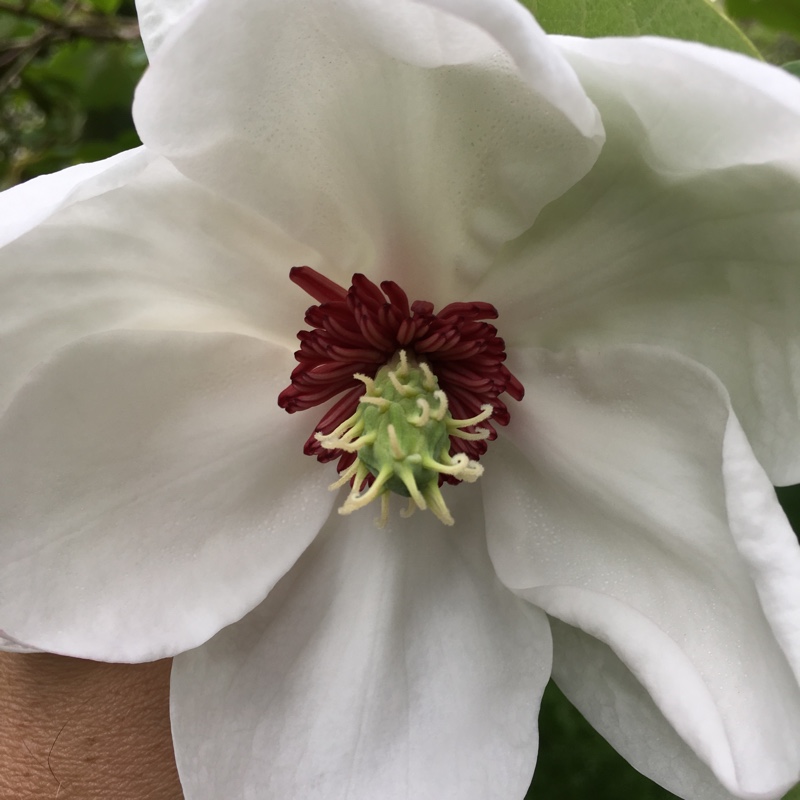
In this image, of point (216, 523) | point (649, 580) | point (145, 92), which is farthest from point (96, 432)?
point (649, 580)

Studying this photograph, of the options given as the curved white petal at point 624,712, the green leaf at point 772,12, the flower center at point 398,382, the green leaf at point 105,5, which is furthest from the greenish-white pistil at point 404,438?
the green leaf at point 105,5

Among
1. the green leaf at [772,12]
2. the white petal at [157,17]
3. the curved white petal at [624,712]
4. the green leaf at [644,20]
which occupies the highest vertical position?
the white petal at [157,17]

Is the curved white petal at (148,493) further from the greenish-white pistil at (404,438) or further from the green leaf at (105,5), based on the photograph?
the green leaf at (105,5)

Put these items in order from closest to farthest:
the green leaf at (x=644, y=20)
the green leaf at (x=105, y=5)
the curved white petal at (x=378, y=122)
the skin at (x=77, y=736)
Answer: the curved white petal at (x=378, y=122), the green leaf at (x=644, y=20), the skin at (x=77, y=736), the green leaf at (x=105, y=5)

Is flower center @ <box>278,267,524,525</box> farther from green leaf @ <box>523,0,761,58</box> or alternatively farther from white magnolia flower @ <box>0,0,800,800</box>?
green leaf @ <box>523,0,761,58</box>

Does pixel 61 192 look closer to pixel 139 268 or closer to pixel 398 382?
pixel 139 268
